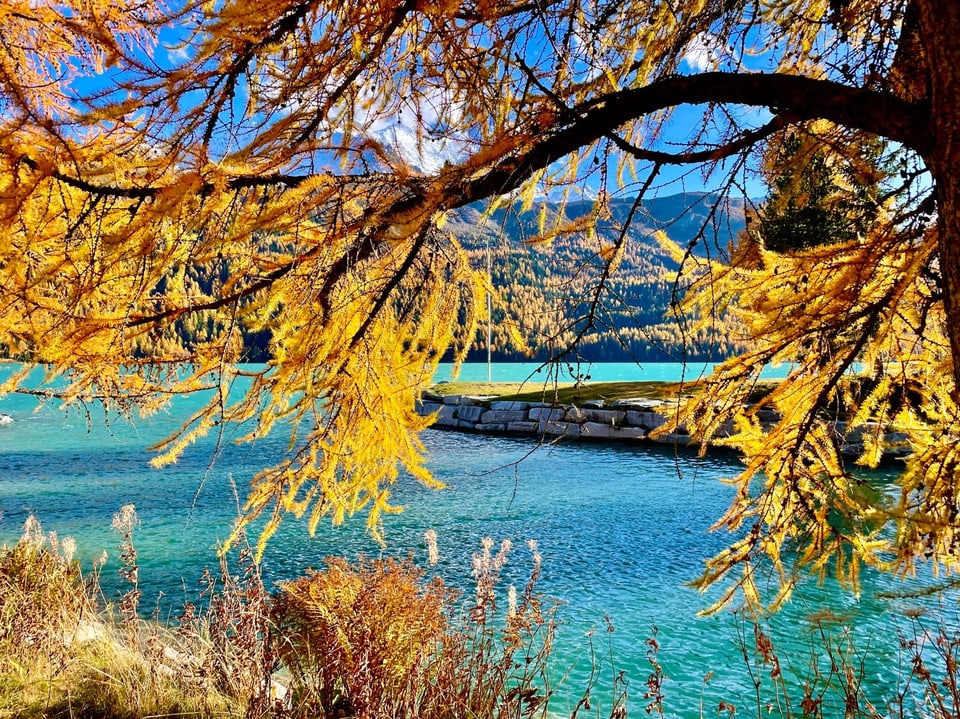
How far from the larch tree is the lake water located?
2.04 feet

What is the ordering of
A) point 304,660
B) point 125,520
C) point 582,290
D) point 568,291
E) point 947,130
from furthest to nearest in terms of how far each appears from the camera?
1. point 125,520
2. point 304,660
3. point 568,291
4. point 582,290
5. point 947,130

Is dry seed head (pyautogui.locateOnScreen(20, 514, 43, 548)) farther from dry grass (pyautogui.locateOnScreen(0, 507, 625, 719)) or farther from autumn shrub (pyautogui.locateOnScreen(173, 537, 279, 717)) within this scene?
autumn shrub (pyautogui.locateOnScreen(173, 537, 279, 717))

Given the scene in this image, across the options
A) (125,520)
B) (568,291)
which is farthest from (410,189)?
(125,520)

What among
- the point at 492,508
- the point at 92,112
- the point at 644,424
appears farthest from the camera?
the point at 644,424

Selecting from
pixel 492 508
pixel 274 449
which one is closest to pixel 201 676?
pixel 492 508

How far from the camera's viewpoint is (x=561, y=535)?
36.9 feet

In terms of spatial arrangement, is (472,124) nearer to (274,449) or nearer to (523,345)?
(523,345)

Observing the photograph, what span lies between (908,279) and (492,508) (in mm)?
11351

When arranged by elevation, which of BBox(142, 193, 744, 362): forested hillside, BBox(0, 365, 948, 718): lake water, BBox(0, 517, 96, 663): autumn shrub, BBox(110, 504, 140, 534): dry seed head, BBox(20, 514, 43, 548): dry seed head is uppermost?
BBox(142, 193, 744, 362): forested hillside

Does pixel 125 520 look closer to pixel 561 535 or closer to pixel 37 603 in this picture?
pixel 37 603

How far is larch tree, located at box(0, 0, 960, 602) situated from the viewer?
2.03 metres

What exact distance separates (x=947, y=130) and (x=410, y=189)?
1.67m

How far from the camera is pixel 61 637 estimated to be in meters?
4.86

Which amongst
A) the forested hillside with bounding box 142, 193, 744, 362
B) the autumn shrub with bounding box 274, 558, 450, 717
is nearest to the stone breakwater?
the autumn shrub with bounding box 274, 558, 450, 717
